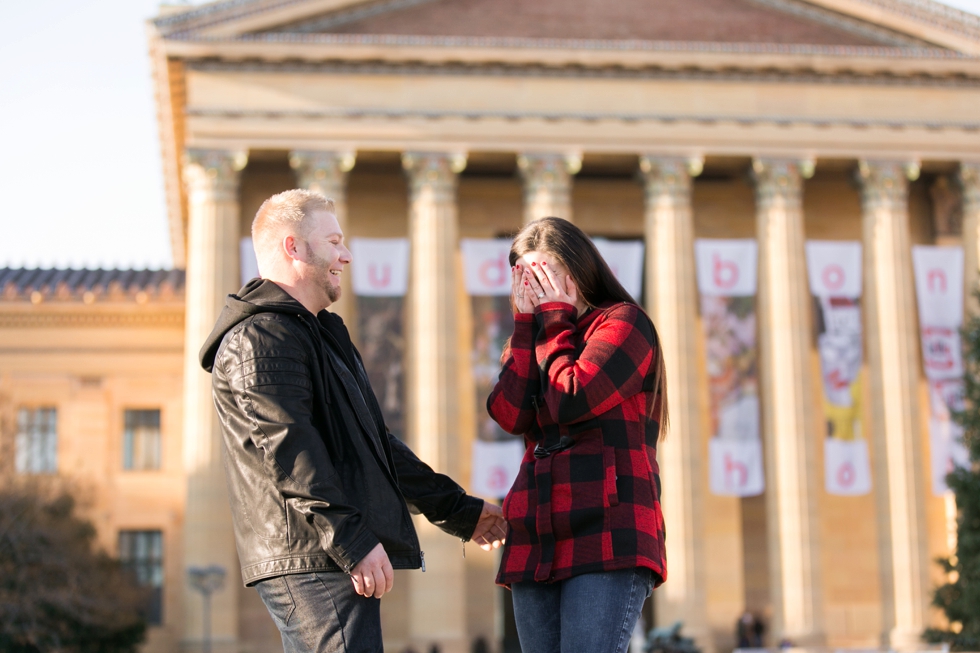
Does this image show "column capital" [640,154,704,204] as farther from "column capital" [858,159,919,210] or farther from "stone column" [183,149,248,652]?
"stone column" [183,149,248,652]

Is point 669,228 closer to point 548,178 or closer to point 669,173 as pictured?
point 669,173

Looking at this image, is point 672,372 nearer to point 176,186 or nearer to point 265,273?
point 176,186

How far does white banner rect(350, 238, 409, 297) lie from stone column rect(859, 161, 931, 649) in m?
11.6

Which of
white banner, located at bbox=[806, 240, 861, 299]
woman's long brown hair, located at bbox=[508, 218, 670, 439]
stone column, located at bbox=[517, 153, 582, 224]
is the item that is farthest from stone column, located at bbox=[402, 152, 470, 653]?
woman's long brown hair, located at bbox=[508, 218, 670, 439]

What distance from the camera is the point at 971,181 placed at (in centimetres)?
3328

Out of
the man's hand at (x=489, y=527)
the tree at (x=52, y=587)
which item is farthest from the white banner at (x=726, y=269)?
the man's hand at (x=489, y=527)

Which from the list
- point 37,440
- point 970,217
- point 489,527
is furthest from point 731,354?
point 489,527

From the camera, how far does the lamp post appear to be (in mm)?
28922

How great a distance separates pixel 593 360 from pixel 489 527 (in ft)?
3.86

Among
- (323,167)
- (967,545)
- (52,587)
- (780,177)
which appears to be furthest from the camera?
(780,177)

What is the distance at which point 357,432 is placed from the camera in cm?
493

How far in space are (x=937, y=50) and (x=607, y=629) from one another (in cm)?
3146

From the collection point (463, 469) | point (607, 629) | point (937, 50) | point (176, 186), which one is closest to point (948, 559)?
point (463, 469)

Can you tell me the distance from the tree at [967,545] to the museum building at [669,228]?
8485 mm
